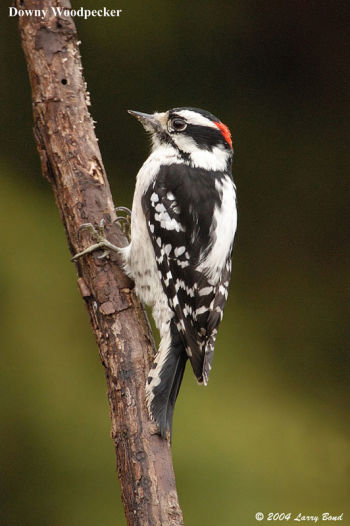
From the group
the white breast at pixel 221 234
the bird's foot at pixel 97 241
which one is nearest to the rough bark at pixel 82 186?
the bird's foot at pixel 97 241

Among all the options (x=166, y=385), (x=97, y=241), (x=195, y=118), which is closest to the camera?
(x=166, y=385)

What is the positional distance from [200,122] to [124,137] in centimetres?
114

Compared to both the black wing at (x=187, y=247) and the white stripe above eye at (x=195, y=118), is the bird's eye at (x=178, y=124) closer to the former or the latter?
the white stripe above eye at (x=195, y=118)

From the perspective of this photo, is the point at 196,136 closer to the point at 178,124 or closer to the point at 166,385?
the point at 178,124

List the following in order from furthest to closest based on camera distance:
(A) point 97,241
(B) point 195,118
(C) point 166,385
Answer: (B) point 195,118 → (A) point 97,241 → (C) point 166,385

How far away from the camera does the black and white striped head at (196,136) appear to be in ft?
6.24

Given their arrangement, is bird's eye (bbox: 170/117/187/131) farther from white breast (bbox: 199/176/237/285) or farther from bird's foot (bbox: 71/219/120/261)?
bird's foot (bbox: 71/219/120/261)

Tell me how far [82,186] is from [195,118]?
42 centimetres

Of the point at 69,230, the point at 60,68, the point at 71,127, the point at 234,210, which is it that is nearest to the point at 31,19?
the point at 60,68

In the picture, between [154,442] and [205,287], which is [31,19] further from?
[154,442]

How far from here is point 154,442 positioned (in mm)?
1540

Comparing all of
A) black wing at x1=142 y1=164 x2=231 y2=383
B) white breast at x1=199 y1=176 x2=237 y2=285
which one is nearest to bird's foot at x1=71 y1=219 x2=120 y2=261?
black wing at x1=142 y1=164 x2=231 y2=383

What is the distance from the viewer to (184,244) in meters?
1.77

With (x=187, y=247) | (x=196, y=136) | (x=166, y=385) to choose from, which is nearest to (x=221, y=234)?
(x=187, y=247)
